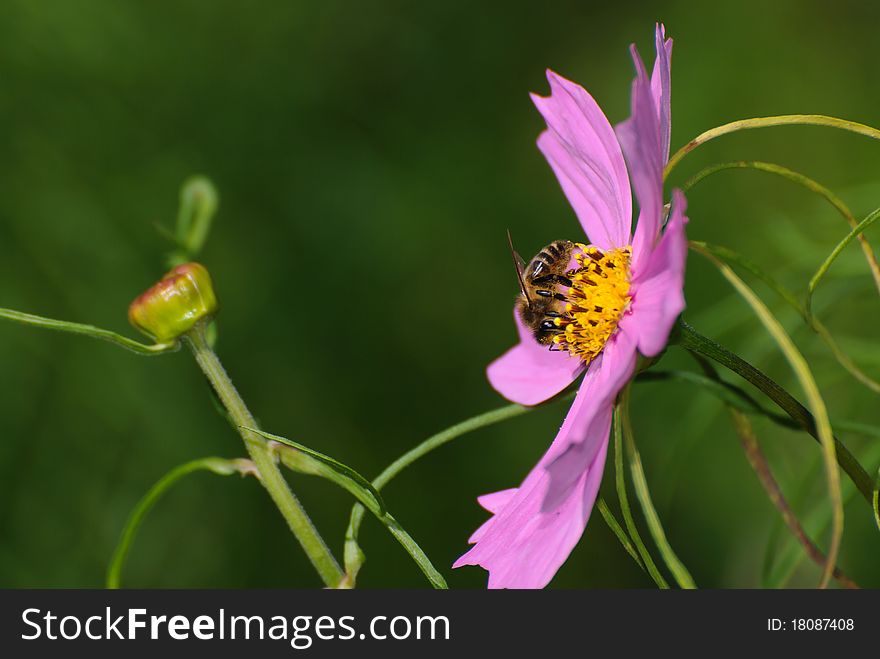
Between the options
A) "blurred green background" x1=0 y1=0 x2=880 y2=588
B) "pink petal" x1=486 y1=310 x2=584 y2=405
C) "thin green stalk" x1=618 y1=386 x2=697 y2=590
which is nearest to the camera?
"thin green stalk" x1=618 y1=386 x2=697 y2=590

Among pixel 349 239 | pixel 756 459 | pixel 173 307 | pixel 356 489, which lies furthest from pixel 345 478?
pixel 349 239

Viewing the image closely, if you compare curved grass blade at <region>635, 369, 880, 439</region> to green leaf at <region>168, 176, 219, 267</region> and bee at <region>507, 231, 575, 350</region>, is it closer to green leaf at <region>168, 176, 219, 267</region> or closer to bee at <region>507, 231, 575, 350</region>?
bee at <region>507, 231, 575, 350</region>

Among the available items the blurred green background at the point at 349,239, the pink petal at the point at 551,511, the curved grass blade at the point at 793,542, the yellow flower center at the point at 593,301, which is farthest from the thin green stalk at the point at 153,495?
the blurred green background at the point at 349,239

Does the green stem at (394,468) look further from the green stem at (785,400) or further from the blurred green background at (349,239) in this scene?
the blurred green background at (349,239)

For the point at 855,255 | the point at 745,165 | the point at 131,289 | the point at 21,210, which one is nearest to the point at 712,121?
the point at 855,255

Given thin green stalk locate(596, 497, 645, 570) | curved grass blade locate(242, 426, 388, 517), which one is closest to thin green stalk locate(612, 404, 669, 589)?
thin green stalk locate(596, 497, 645, 570)

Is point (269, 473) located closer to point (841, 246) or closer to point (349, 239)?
point (841, 246)
